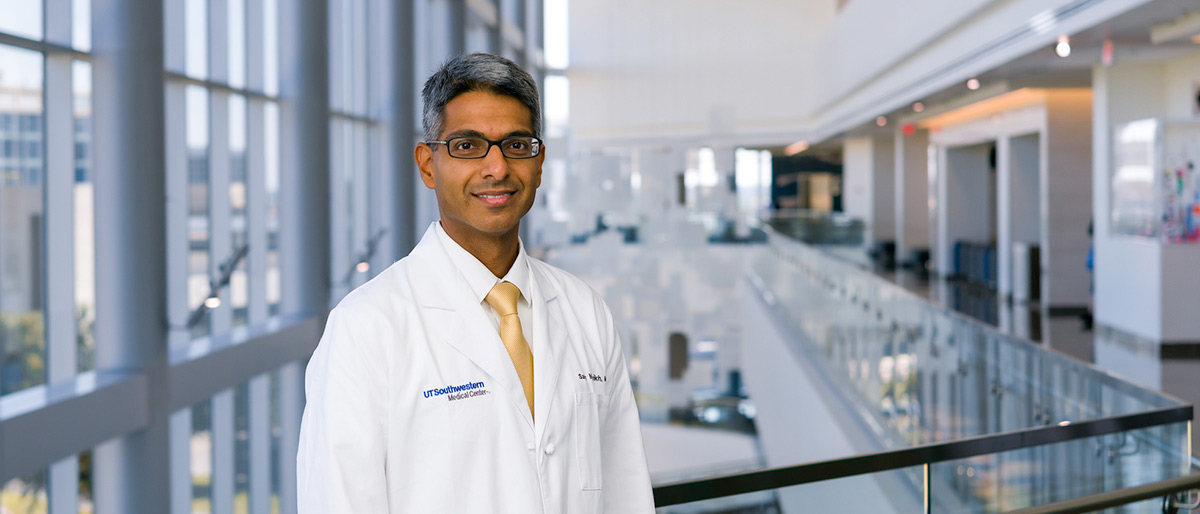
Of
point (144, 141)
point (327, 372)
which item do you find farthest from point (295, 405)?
point (327, 372)

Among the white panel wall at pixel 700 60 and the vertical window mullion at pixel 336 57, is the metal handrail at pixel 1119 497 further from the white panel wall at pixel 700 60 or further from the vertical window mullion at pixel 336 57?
the white panel wall at pixel 700 60

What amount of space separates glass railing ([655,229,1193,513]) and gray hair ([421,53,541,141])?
129 centimetres

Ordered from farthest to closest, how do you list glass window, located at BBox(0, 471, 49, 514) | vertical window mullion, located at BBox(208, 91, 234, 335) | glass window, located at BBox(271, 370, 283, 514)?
glass window, located at BBox(271, 370, 283, 514) → vertical window mullion, located at BBox(208, 91, 234, 335) → glass window, located at BBox(0, 471, 49, 514)

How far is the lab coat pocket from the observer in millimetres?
1665

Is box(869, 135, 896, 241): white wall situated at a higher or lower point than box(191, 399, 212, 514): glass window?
higher

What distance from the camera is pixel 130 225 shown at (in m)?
6.56

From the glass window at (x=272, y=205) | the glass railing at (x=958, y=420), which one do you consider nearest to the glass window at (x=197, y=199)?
the glass window at (x=272, y=205)

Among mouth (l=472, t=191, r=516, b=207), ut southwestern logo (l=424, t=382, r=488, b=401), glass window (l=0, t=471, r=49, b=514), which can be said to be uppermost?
mouth (l=472, t=191, r=516, b=207)

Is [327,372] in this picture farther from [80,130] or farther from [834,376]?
[834,376]

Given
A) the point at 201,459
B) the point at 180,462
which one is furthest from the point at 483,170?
the point at 201,459

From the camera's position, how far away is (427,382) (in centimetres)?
151

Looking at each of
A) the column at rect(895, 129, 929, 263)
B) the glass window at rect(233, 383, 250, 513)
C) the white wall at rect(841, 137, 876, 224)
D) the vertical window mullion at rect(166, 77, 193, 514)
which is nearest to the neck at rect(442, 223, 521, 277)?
the vertical window mullion at rect(166, 77, 193, 514)

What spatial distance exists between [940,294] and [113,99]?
14.5 meters

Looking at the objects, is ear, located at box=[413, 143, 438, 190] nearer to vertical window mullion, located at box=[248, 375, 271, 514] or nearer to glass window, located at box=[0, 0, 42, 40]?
glass window, located at box=[0, 0, 42, 40]
